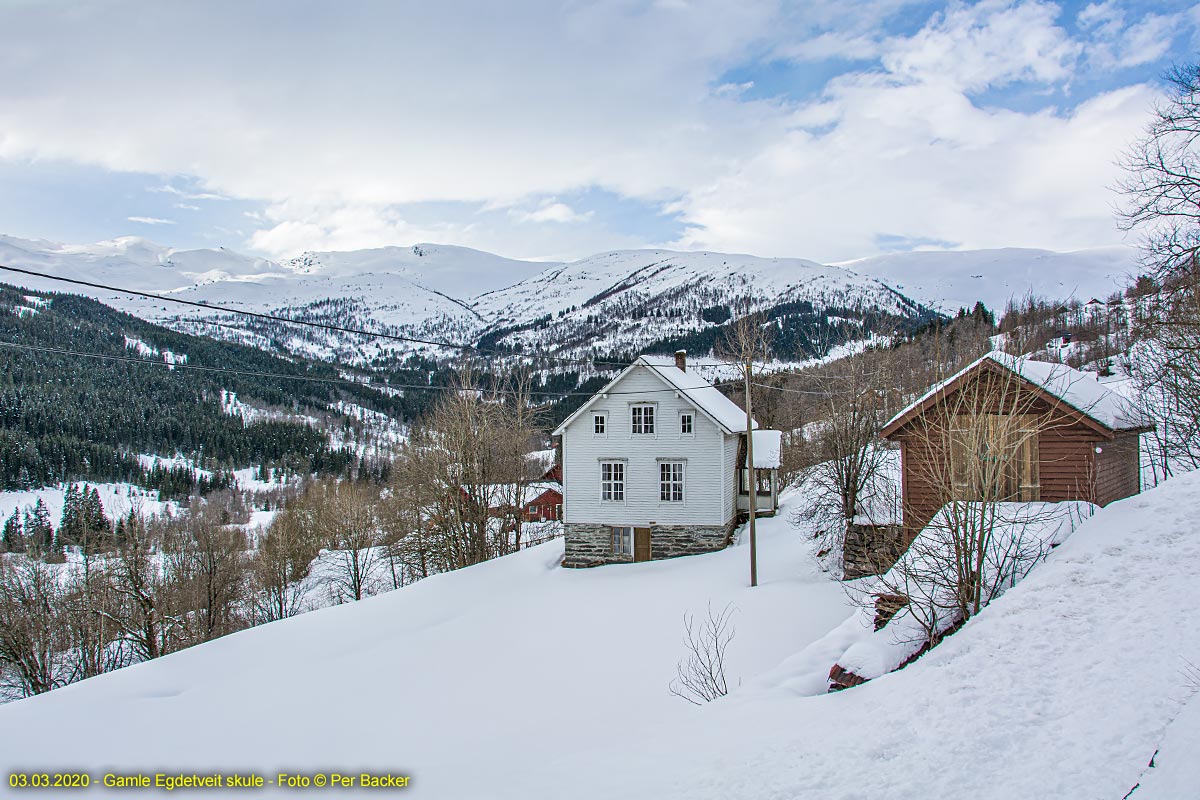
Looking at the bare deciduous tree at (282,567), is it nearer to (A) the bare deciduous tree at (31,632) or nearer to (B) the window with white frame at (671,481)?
(A) the bare deciduous tree at (31,632)

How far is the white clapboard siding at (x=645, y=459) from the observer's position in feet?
85.1

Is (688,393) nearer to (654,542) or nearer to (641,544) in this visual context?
(654,542)

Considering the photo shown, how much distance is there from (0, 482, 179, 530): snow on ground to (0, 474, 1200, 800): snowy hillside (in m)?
98.0

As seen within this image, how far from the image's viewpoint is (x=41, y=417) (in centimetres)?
11338

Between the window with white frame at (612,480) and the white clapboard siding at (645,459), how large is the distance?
200 mm

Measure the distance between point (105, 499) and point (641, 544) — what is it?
4496 inches

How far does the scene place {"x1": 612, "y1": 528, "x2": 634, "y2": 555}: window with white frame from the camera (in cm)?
2673

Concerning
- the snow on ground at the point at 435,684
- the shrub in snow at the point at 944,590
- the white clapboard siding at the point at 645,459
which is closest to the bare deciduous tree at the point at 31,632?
the snow on ground at the point at 435,684

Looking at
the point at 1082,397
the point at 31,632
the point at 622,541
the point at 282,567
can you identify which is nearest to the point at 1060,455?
the point at 1082,397

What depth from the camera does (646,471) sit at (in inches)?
1045

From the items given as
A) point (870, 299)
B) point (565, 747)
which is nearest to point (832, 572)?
point (565, 747)

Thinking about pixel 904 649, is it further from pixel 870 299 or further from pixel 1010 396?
pixel 870 299

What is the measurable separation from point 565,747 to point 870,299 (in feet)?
688

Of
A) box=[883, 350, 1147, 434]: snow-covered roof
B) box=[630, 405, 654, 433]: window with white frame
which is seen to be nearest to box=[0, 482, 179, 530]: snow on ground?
box=[630, 405, 654, 433]: window with white frame
